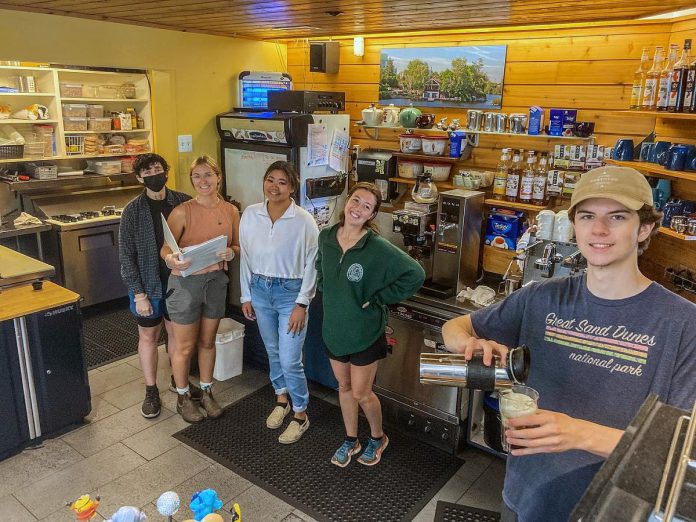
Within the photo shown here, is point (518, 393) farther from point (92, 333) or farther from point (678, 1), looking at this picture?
point (92, 333)

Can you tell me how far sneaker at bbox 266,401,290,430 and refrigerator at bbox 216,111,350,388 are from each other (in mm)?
411

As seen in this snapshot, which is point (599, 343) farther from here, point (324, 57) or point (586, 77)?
point (324, 57)

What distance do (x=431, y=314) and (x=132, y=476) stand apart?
176 centimetres

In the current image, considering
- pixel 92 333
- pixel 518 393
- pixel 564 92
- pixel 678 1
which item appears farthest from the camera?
pixel 92 333

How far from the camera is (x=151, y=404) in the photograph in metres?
3.41

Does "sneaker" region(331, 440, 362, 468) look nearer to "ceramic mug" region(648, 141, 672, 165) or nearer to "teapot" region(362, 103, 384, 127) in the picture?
"ceramic mug" region(648, 141, 672, 165)

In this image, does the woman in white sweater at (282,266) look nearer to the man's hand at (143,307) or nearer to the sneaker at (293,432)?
the sneaker at (293,432)

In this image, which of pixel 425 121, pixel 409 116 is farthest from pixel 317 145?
pixel 425 121

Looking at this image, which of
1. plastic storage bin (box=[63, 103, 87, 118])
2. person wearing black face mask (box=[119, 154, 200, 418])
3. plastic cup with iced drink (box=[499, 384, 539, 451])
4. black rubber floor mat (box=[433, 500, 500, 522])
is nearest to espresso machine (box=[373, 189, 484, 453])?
black rubber floor mat (box=[433, 500, 500, 522])

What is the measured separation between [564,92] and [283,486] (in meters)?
2.84

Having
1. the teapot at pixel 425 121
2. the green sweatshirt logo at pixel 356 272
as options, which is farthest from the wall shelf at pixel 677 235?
the teapot at pixel 425 121

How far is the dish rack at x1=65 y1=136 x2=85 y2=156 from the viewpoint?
5199 millimetres

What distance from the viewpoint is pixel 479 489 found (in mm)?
2812

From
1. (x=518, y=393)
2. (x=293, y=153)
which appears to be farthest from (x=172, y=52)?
(x=518, y=393)
